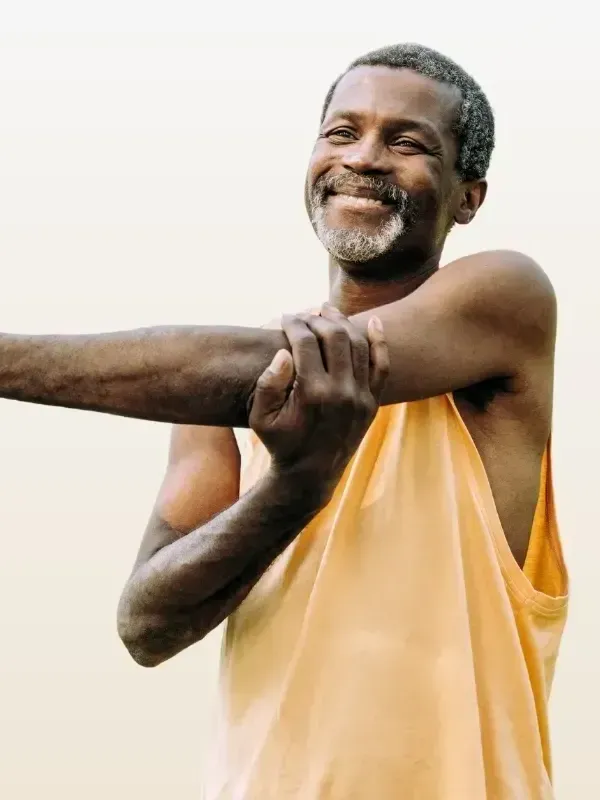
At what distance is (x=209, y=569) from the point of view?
1.55m

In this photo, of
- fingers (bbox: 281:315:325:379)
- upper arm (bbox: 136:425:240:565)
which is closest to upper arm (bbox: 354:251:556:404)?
fingers (bbox: 281:315:325:379)

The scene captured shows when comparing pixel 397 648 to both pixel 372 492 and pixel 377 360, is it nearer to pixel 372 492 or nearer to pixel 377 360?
pixel 372 492

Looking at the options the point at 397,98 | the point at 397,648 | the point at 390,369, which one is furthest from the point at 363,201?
the point at 397,648

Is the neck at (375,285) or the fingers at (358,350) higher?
the neck at (375,285)

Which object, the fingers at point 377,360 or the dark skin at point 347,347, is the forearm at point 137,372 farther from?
the fingers at point 377,360

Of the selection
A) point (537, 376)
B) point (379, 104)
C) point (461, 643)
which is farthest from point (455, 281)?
point (461, 643)

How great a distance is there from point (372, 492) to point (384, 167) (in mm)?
409

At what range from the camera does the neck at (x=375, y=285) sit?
1.78 meters

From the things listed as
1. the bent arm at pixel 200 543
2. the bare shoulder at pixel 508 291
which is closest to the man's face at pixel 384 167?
the bare shoulder at pixel 508 291

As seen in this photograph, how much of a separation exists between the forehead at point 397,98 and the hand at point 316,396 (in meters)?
0.44

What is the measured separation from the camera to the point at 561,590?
5.67ft

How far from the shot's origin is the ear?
6.08 ft

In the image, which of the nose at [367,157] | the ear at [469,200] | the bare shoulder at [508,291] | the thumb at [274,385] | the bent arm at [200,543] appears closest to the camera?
the thumb at [274,385]

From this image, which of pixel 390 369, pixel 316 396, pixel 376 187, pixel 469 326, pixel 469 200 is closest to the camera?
pixel 316 396
